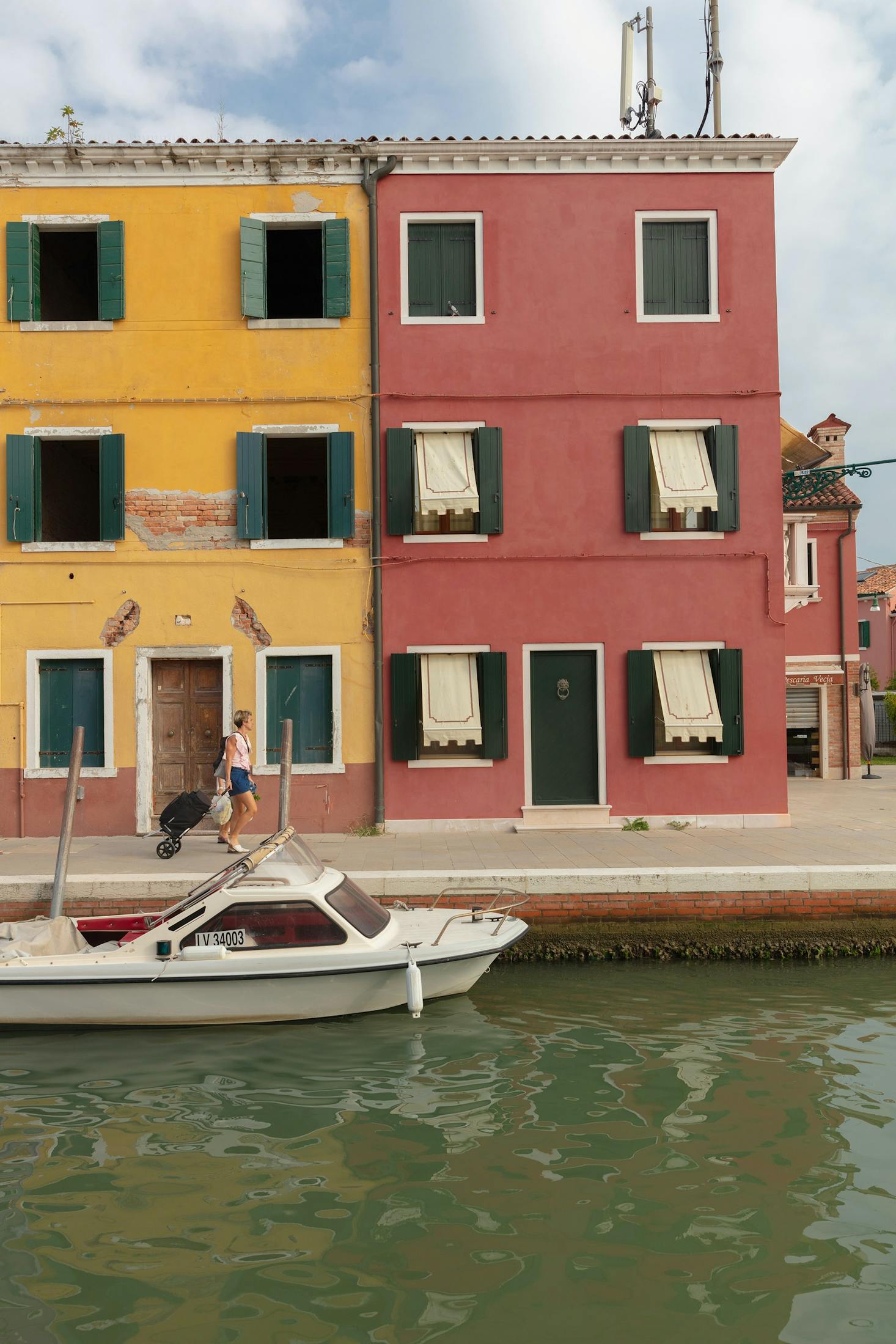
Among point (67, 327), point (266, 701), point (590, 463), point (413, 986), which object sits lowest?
point (413, 986)

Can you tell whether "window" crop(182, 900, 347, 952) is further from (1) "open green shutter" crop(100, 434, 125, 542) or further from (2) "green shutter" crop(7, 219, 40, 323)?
(2) "green shutter" crop(7, 219, 40, 323)

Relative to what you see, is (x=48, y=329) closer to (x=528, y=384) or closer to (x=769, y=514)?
(x=528, y=384)

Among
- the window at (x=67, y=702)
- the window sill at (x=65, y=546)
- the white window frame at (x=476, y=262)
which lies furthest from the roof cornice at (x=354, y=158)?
the window at (x=67, y=702)

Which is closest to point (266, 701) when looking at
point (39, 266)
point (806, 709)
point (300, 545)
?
point (300, 545)

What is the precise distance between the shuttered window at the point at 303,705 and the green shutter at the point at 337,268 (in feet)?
15.3

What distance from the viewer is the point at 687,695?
42.3 ft

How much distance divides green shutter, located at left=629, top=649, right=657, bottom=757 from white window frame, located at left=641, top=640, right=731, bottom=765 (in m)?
0.14

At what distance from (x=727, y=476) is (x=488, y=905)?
7028 mm

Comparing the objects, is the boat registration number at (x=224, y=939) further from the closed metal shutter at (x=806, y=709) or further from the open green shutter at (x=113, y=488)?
the closed metal shutter at (x=806, y=709)

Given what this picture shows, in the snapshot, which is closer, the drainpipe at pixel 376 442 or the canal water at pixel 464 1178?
the canal water at pixel 464 1178

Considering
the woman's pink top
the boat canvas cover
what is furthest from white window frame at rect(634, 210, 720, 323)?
the boat canvas cover

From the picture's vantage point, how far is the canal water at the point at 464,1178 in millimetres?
4035

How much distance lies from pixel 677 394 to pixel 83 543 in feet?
26.6

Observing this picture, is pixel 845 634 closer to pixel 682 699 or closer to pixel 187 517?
pixel 682 699
